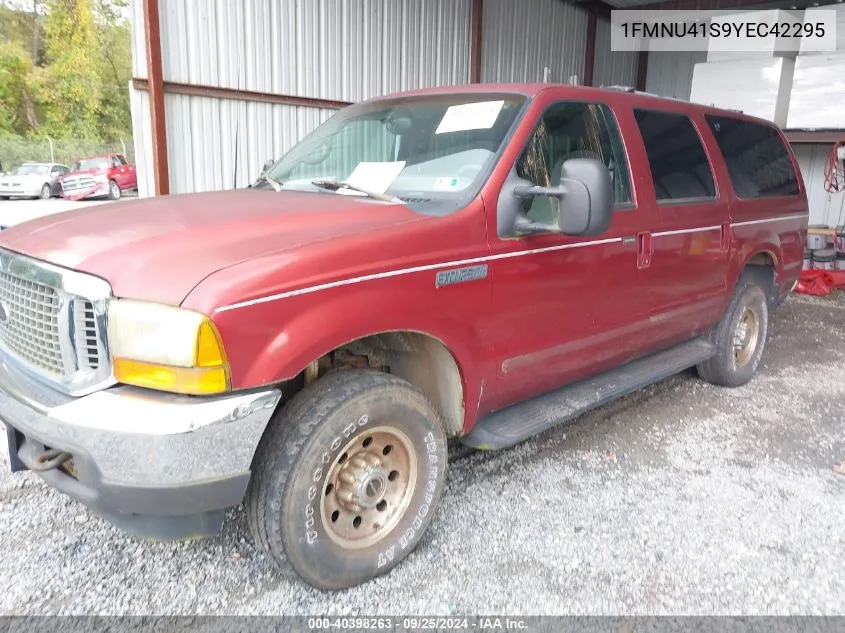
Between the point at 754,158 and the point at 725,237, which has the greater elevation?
the point at 754,158

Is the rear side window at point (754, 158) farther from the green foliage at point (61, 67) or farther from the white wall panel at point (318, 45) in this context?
the green foliage at point (61, 67)

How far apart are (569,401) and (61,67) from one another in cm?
3599

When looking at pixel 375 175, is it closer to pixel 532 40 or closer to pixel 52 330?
pixel 52 330

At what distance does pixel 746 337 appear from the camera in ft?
16.6

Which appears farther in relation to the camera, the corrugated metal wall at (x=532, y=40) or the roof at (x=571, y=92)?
the corrugated metal wall at (x=532, y=40)

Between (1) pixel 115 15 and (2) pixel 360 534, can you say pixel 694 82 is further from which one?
(1) pixel 115 15

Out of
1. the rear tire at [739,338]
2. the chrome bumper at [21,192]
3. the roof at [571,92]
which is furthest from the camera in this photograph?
the chrome bumper at [21,192]

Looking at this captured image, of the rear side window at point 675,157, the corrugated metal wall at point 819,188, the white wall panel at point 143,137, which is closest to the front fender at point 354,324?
the rear side window at point 675,157

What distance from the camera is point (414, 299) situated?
2451 mm

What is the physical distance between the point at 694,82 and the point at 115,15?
28038 millimetres

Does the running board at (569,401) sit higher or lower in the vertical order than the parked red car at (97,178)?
lower

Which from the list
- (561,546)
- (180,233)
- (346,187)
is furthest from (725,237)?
(180,233)

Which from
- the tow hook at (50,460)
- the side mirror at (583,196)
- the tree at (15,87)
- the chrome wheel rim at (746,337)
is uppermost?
the tree at (15,87)

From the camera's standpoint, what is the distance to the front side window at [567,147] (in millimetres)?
2975
